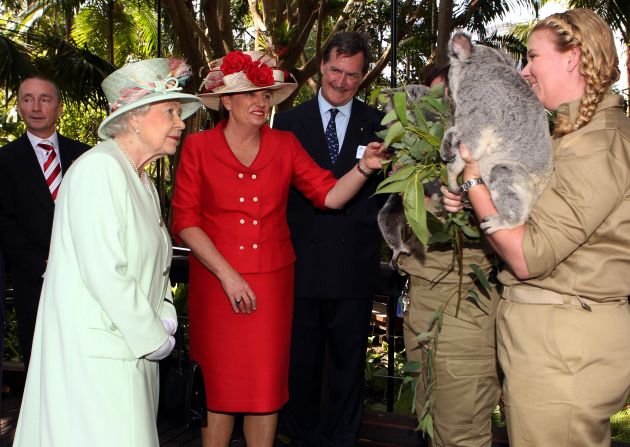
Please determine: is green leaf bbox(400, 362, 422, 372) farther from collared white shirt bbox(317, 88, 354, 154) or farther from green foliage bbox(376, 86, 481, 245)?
collared white shirt bbox(317, 88, 354, 154)

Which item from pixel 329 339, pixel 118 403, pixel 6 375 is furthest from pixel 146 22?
pixel 118 403

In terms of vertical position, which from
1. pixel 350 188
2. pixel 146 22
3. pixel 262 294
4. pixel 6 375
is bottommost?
pixel 6 375

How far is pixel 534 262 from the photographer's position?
215 cm

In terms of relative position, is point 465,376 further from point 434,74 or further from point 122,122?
point 122,122

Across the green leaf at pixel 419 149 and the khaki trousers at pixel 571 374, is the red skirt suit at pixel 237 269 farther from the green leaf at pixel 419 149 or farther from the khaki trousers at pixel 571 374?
the khaki trousers at pixel 571 374

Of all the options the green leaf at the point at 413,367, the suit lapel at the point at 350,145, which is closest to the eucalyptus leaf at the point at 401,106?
the green leaf at the point at 413,367

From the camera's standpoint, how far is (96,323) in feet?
8.15

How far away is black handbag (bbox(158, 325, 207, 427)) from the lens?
304cm

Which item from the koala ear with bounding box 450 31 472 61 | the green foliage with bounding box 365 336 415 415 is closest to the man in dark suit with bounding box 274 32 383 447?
the green foliage with bounding box 365 336 415 415

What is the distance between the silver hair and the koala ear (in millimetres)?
1095

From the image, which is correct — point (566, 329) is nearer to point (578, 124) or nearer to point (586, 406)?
point (586, 406)

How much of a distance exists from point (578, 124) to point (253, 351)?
79.1 inches

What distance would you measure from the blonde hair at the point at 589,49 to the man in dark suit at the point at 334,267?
6.26 ft

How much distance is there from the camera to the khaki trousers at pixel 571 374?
2209 mm
